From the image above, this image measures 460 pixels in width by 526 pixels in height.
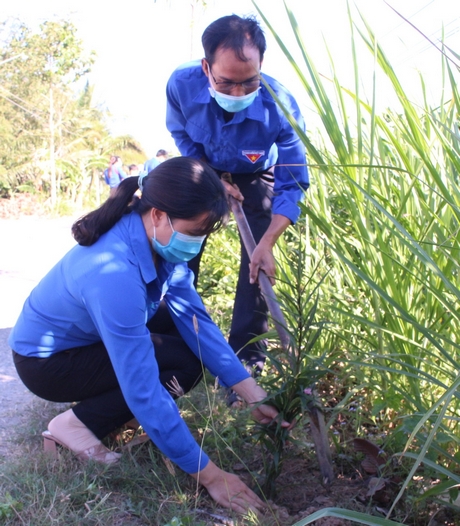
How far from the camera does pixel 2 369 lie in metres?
3.27

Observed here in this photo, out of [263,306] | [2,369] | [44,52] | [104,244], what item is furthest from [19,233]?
[44,52]

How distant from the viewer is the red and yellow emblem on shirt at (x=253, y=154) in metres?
2.62

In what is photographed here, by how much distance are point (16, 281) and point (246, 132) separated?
4086 mm

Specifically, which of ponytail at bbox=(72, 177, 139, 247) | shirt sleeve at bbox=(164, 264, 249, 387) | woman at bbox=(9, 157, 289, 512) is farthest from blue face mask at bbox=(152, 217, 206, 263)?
shirt sleeve at bbox=(164, 264, 249, 387)

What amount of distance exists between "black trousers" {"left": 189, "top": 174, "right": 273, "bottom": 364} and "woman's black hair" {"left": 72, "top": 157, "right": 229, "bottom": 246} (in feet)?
3.00

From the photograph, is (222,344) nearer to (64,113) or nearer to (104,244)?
(104,244)

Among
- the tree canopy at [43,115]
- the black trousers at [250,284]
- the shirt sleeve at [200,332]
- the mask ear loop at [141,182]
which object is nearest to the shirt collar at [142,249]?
the mask ear loop at [141,182]

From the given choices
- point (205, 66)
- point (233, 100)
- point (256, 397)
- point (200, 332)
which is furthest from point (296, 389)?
point (205, 66)

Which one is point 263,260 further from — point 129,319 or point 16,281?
point 16,281

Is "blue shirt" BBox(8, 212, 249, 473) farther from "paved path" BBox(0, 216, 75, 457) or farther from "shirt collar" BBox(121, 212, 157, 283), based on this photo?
"paved path" BBox(0, 216, 75, 457)

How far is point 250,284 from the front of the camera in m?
2.92

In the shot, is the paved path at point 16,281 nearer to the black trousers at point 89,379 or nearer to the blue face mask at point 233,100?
the black trousers at point 89,379

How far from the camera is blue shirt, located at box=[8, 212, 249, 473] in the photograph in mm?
1743

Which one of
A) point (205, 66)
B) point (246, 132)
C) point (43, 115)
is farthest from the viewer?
point (43, 115)
